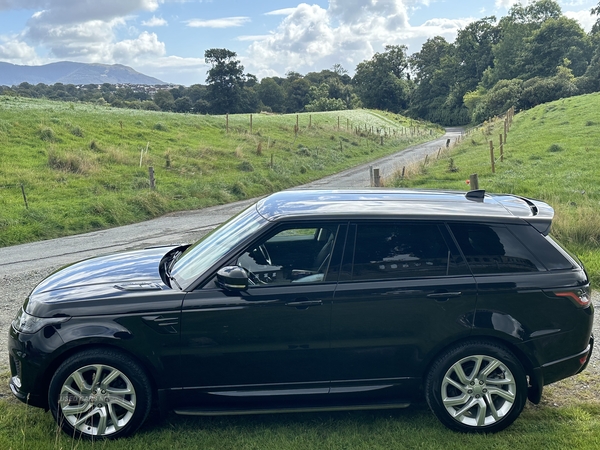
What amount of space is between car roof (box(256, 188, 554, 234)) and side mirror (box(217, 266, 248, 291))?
550 mm

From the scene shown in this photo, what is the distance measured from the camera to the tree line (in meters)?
83.1

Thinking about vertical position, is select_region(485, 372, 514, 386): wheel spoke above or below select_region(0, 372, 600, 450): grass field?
above

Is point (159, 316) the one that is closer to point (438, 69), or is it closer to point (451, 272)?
point (451, 272)

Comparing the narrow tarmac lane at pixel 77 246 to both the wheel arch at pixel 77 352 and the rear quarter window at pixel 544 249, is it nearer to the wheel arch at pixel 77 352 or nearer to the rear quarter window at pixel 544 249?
the wheel arch at pixel 77 352

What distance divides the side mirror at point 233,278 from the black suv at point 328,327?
2cm

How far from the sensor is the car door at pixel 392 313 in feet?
12.5

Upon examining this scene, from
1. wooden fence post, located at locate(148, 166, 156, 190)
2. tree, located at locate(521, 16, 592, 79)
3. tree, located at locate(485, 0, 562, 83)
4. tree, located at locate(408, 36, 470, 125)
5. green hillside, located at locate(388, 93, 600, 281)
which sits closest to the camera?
green hillside, located at locate(388, 93, 600, 281)

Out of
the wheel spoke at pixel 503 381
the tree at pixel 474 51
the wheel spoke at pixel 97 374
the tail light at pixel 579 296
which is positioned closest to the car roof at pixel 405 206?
the tail light at pixel 579 296

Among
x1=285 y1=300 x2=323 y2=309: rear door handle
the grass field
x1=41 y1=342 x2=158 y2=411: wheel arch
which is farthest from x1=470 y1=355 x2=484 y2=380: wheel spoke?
x1=41 y1=342 x2=158 y2=411: wheel arch

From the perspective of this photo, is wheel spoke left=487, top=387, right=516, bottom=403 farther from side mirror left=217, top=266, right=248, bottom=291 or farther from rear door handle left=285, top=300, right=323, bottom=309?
side mirror left=217, top=266, right=248, bottom=291

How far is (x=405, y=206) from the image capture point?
428 cm

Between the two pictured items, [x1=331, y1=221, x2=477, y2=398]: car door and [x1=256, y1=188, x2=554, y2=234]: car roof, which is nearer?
[x1=331, y1=221, x2=477, y2=398]: car door

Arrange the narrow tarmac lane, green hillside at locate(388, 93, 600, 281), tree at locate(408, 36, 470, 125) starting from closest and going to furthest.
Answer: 1. the narrow tarmac lane
2. green hillside at locate(388, 93, 600, 281)
3. tree at locate(408, 36, 470, 125)

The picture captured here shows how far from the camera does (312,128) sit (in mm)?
40406
